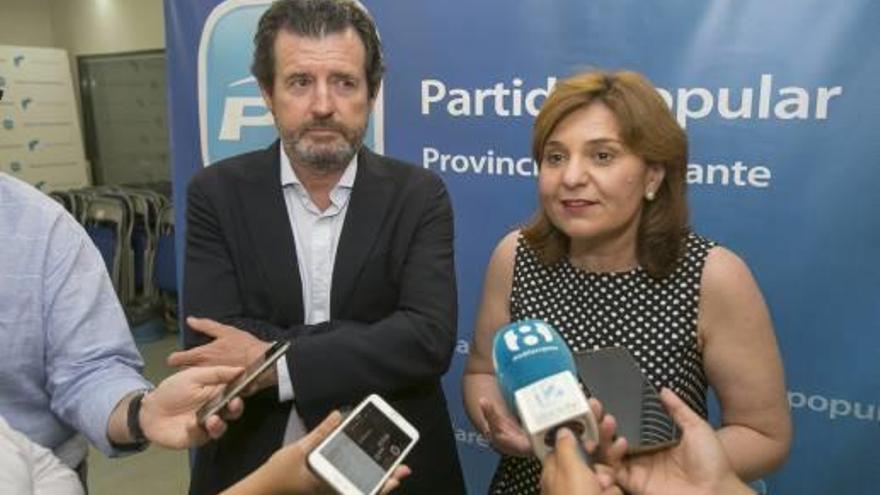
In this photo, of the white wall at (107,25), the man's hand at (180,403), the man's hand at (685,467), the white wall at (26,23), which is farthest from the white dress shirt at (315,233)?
the white wall at (26,23)

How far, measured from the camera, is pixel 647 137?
1365 mm

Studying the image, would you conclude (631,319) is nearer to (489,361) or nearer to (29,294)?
(489,361)

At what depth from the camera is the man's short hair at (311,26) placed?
1.49 meters

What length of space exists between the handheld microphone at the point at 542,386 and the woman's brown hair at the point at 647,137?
1.67ft

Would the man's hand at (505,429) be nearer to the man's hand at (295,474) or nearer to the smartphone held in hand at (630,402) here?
the smartphone held in hand at (630,402)

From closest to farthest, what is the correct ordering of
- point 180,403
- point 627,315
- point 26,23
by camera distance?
point 180,403
point 627,315
point 26,23

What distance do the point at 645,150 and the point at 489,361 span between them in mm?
529

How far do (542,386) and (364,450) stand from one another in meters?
0.23

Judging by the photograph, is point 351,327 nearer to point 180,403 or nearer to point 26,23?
point 180,403

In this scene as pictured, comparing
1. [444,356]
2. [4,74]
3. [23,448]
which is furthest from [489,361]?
[4,74]

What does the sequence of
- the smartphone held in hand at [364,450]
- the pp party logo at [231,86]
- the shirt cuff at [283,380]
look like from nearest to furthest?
the smartphone held in hand at [364,450] → the shirt cuff at [283,380] → the pp party logo at [231,86]

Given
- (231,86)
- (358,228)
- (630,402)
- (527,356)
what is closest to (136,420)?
(358,228)

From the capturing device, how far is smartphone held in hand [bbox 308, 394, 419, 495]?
0.84 m

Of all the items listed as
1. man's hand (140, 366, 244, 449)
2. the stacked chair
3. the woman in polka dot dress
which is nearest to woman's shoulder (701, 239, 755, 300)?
the woman in polka dot dress
